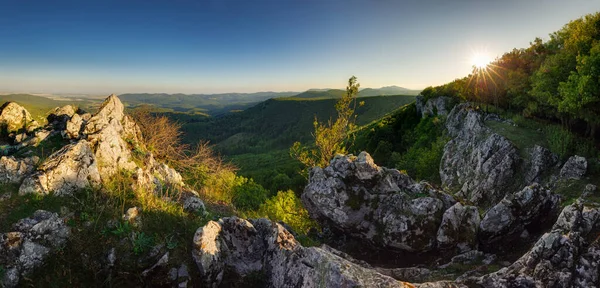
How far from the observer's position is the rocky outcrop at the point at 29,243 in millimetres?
7604

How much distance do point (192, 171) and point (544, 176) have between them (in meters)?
26.9

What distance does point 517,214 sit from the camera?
41.9 ft

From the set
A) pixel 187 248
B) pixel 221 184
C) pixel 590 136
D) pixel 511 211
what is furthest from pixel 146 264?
pixel 590 136

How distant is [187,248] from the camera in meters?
9.30

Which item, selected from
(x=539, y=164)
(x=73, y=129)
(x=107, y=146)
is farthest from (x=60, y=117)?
(x=539, y=164)

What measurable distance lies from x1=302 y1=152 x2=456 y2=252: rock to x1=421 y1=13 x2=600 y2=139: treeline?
13.3m

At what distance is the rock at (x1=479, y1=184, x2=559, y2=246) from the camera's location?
12.6 metres

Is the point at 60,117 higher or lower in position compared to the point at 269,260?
higher

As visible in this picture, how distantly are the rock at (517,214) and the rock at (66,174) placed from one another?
16885mm

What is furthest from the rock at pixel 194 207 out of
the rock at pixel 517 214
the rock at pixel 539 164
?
the rock at pixel 539 164

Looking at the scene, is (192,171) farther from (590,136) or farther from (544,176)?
(590,136)

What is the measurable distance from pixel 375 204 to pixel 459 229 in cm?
396

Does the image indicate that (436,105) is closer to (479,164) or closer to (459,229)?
(479,164)

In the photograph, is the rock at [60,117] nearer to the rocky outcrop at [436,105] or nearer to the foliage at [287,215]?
the foliage at [287,215]
